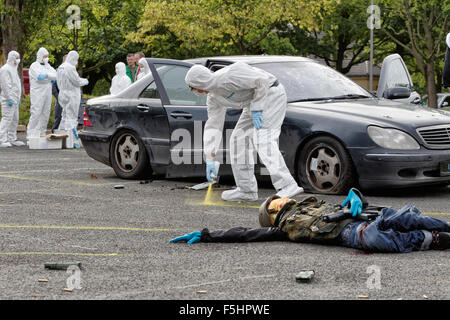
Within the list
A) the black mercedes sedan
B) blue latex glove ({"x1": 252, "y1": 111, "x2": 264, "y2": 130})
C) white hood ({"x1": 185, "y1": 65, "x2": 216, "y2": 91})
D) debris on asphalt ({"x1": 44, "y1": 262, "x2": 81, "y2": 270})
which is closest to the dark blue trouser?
debris on asphalt ({"x1": 44, "y1": 262, "x2": 81, "y2": 270})

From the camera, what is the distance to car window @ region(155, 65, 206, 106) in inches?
439

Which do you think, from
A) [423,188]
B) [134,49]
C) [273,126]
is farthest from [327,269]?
[134,49]

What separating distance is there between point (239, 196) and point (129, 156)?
256 centimetres

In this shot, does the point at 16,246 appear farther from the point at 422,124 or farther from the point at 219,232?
the point at 422,124

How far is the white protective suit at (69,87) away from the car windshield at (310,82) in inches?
376

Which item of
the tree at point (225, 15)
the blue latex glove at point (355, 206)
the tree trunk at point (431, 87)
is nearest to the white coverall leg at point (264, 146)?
the blue latex glove at point (355, 206)

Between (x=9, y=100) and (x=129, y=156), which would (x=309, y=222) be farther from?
(x=9, y=100)

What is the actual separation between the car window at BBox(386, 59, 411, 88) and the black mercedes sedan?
13 millimetres

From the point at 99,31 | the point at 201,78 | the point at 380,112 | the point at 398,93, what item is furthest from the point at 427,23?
the point at 201,78

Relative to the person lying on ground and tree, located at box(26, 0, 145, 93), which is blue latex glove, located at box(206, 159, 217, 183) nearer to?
the person lying on ground

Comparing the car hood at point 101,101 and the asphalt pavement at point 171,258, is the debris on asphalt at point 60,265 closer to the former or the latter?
the asphalt pavement at point 171,258

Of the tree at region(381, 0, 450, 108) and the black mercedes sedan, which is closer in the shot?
the black mercedes sedan

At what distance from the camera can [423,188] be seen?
428 inches
